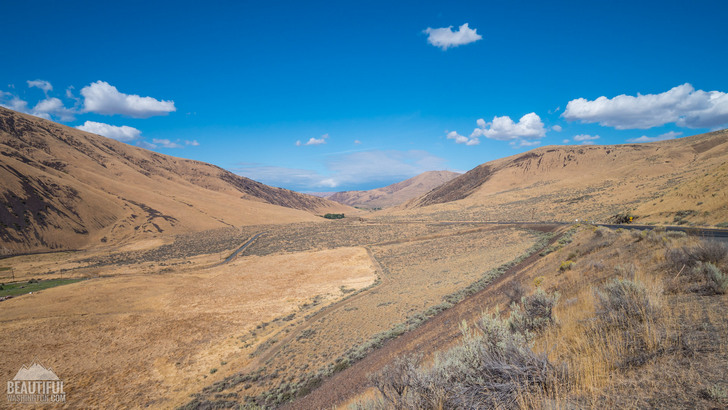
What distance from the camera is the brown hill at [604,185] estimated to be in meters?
20.7

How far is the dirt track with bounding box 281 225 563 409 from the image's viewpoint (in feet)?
26.5

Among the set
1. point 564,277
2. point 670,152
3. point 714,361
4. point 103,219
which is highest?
point 670,152

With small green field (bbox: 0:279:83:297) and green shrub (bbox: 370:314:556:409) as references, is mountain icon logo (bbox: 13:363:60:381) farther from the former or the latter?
green shrub (bbox: 370:314:556:409)

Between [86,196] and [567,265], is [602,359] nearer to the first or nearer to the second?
[567,265]

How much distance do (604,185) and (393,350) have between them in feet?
197

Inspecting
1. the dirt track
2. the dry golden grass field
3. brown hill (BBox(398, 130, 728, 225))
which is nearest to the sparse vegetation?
the dirt track

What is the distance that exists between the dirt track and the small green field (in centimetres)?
2747

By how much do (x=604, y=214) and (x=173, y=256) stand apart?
179 ft

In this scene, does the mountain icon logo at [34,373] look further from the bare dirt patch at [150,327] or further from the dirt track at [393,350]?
the dirt track at [393,350]

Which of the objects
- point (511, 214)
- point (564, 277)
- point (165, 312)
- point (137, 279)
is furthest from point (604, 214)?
point (137, 279)

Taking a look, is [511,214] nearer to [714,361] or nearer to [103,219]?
[714,361]

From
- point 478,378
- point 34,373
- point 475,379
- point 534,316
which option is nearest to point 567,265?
point 534,316

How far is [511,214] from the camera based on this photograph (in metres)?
47.1

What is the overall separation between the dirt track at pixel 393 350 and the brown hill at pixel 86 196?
50.6 metres
